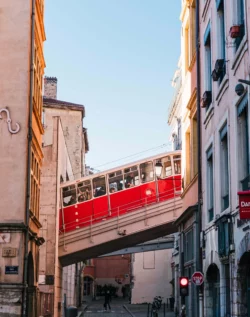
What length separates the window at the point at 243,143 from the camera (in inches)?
526

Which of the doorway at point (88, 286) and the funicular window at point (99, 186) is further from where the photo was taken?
the doorway at point (88, 286)

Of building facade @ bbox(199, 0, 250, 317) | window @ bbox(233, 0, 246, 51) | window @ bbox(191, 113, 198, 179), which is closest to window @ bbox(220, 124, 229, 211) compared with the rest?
building facade @ bbox(199, 0, 250, 317)

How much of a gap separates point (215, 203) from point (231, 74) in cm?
361

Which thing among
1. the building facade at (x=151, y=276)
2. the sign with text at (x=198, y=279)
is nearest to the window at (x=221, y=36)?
the sign with text at (x=198, y=279)

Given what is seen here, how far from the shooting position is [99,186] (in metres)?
31.5

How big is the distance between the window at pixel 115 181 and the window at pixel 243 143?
17.6 m

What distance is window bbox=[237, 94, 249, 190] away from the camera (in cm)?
1337

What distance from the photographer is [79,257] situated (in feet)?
109

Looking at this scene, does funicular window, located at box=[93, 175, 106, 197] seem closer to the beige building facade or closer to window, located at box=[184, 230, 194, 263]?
the beige building facade

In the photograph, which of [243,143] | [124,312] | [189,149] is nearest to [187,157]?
[189,149]

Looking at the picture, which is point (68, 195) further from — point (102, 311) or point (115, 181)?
point (102, 311)

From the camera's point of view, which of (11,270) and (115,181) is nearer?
(11,270)

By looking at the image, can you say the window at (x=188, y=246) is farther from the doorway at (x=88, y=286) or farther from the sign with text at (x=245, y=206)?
the doorway at (x=88, y=286)

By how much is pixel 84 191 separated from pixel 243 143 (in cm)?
1886
